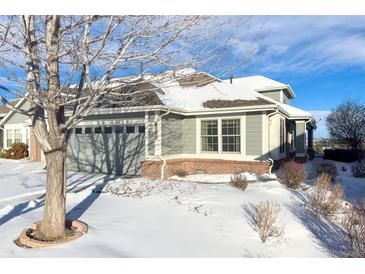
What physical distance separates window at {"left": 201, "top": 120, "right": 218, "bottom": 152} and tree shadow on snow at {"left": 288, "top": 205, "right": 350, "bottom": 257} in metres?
5.99

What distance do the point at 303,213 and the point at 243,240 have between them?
2.45 m

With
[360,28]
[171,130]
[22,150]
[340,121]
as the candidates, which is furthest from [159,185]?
[340,121]

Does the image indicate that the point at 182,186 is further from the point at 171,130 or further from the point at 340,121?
the point at 340,121

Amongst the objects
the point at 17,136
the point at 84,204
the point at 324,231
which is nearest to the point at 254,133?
the point at 324,231

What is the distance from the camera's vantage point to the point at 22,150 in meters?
19.6

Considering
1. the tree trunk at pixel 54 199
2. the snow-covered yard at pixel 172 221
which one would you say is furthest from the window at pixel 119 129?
the tree trunk at pixel 54 199

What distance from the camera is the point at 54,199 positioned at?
5.25 metres

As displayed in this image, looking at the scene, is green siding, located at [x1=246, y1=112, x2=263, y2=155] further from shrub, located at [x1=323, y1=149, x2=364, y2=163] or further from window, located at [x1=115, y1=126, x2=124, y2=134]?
shrub, located at [x1=323, y1=149, x2=364, y2=163]

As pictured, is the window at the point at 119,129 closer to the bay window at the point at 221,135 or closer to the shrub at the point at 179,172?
the shrub at the point at 179,172

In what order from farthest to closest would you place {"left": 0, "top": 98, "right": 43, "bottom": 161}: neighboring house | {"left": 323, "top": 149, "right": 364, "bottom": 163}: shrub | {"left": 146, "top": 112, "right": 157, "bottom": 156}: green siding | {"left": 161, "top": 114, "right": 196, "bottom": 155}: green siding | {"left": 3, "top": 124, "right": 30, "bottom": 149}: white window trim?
1. {"left": 323, "top": 149, "right": 364, "bottom": 163}: shrub
2. {"left": 3, "top": 124, "right": 30, "bottom": 149}: white window trim
3. {"left": 0, "top": 98, "right": 43, "bottom": 161}: neighboring house
4. {"left": 161, "top": 114, "right": 196, "bottom": 155}: green siding
5. {"left": 146, "top": 112, "right": 157, "bottom": 156}: green siding

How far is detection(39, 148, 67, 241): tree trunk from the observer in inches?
202

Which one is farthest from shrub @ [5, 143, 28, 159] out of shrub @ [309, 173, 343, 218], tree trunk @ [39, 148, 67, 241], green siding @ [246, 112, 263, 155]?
shrub @ [309, 173, 343, 218]

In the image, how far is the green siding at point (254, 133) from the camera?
12.0m

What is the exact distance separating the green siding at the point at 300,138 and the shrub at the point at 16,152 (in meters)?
18.6
